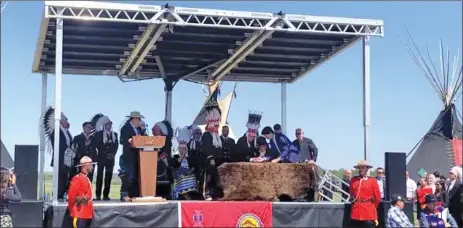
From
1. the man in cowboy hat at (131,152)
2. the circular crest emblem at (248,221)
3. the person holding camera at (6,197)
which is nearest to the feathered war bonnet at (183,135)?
the man in cowboy hat at (131,152)

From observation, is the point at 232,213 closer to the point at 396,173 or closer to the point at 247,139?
the point at 247,139

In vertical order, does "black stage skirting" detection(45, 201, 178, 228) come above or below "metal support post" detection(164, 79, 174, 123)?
below

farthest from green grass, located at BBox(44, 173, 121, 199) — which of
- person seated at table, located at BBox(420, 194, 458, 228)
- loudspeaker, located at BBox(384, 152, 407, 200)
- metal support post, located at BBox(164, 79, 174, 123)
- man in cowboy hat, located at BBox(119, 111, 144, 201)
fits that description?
person seated at table, located at BBox(420, 194, 458, 228)

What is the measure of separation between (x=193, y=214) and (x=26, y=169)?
2.40 m

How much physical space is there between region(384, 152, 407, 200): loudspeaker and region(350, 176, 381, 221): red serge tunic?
47 centimetres

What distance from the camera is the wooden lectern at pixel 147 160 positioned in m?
10.2

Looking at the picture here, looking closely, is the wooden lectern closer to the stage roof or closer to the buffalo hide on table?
the buffalo hide on table

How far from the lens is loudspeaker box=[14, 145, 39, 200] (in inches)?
368

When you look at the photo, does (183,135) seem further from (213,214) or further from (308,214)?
(308,214)

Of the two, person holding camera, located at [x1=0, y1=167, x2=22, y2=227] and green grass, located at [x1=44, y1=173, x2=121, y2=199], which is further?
green grass, located at [x1=44, y1=173, x2=121, y2=199]

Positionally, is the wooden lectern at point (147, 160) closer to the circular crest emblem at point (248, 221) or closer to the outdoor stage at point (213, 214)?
the outdoor stage at point (213, 214)

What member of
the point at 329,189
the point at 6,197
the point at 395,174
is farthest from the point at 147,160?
the point at 395,174

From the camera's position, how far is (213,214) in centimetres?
1001

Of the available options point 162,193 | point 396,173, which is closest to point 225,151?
point 162,193
